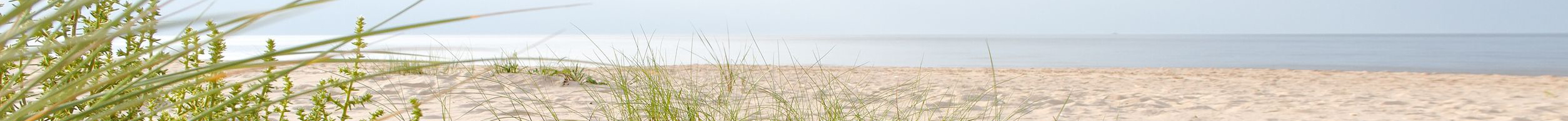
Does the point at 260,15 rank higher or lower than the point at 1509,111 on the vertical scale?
higher

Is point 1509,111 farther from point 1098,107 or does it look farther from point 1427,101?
point 1098,107

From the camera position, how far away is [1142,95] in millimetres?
6164

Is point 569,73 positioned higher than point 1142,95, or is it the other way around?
point 569,73

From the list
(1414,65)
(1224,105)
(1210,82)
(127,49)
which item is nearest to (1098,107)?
(1224,105)

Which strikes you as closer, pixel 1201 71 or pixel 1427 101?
pixel 1427 101

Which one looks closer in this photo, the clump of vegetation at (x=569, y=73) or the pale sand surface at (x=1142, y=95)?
the pale sand surface at (x=1142, y=95)

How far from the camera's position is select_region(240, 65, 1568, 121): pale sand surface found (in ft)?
15.7

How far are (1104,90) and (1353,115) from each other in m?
1.74

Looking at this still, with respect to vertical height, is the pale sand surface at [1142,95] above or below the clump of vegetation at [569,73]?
below

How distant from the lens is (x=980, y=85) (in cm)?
775

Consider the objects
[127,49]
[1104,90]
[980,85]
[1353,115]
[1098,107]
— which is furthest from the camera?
[980,85]

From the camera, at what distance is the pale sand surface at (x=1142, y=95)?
15.7ft

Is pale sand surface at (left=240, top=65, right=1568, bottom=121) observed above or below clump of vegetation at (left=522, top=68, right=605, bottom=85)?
below

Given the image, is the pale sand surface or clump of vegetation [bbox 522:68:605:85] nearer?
the pale sand surface
